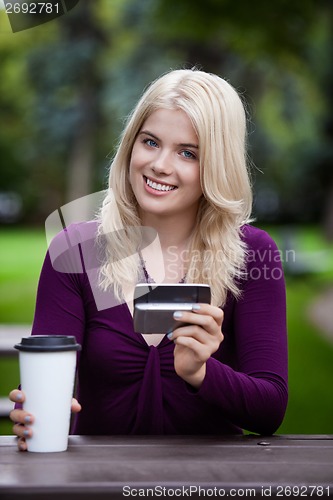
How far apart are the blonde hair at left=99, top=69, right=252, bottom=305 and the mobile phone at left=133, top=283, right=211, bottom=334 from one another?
1.70 ft

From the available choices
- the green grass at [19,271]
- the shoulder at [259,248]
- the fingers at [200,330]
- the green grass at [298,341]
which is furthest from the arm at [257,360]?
the green grass at [19,271]

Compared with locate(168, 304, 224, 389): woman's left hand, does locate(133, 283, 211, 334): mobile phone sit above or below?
above

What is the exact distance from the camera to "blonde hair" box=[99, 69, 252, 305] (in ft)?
7.43

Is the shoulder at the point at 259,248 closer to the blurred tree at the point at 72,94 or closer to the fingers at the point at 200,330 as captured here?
the fingers at the point at 200,330

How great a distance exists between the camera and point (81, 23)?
25.3m

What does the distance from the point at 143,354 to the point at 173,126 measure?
0.60 m

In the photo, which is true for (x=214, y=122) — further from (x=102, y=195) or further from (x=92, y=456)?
(x=92, y=456)

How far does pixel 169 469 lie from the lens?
1604 millimetres

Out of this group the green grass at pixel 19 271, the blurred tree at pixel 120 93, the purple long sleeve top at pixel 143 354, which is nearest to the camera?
the purple long sleeve top at pixel 143 354

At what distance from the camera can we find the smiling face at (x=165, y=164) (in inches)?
88.4

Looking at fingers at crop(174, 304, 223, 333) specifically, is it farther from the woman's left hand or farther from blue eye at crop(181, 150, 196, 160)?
blue eye at crop(181, 150, 196, 160)

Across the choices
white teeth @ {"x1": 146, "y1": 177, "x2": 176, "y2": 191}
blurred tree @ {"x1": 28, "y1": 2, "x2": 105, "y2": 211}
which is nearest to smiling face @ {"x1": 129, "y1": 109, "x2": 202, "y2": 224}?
white teeth @ {"x1": 146, "y1": 177, "x2": 176, "y2": 191}

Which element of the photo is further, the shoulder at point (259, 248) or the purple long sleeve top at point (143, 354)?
the shoulder at point (259, 248)

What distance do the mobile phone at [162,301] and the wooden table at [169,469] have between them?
0.87 feet
